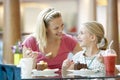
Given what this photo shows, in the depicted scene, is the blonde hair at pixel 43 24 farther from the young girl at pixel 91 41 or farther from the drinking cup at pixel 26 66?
the drinking cup at pixel 26 66

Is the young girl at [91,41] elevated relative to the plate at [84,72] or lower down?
elevated

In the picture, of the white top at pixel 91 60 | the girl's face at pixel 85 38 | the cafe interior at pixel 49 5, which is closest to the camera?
the white top at pixel 91 60

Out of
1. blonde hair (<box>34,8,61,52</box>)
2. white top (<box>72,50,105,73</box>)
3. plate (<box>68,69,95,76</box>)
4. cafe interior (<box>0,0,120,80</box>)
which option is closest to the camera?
plate (<box>68,69,95,76</box>)

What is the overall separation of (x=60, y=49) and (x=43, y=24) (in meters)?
0.29

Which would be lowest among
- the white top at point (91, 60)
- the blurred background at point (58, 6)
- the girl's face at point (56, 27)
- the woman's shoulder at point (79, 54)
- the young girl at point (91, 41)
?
the white top at point (91, 60)

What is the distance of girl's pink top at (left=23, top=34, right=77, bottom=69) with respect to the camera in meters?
2.89

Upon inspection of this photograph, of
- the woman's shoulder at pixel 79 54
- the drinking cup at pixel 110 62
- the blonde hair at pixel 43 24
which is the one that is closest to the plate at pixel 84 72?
the drinking cup at pixel 110 62

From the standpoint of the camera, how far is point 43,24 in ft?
9.61

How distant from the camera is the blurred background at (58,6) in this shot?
14.4 feet

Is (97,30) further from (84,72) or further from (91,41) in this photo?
(84,72)

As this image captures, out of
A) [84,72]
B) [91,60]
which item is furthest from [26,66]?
[91,60]

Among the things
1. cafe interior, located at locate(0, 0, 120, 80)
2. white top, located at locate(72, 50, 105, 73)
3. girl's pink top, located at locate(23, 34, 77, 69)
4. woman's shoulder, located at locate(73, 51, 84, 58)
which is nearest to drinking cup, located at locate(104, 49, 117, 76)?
white top, located at locate(72, 50, 105, 73)

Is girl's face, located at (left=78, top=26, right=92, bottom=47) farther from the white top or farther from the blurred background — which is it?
the blurred background

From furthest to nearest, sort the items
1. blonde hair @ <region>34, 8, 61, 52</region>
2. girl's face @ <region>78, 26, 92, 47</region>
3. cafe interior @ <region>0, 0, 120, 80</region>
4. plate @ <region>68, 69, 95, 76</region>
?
cafe interior @ <region>0, 0, 120, 80</region> < blonde hair @ <region>34, 8, 61, 52</region> < girl's face @ <region>78, 26, 92, 47</region> < plate @ <region>68, 69, 95, 76</region>
